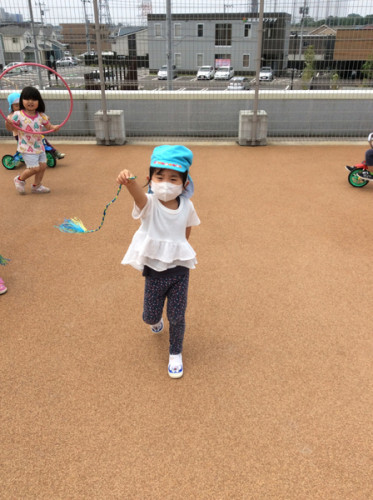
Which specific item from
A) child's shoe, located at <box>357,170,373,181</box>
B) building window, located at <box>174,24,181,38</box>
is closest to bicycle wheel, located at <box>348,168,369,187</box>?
child's shoe, located at <box>357,170,373,181</box>

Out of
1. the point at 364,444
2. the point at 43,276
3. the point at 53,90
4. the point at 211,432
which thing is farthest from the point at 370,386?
the point at 53,90

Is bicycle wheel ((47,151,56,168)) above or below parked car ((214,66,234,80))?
below

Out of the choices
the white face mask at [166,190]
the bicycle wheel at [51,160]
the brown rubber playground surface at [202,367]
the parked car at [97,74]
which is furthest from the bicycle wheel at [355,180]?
the parked car at [97,74]

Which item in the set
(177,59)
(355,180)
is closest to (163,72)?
(177,59)

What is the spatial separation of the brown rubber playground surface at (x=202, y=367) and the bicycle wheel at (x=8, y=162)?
2418mm

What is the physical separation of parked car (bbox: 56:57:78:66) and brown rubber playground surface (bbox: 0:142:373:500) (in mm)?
4789

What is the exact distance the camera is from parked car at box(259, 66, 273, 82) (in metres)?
8.51

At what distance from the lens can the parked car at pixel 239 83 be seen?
28.3 feet

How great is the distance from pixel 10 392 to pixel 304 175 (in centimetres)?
571

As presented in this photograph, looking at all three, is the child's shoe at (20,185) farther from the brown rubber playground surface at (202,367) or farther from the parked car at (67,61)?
the parked car at (67,61)

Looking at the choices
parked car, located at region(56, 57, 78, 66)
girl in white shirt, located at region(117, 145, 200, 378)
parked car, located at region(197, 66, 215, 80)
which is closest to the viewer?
girl in white shirt, located at region(117, 145, 200, 378)

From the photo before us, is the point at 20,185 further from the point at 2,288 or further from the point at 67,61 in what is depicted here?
the point at 67,61

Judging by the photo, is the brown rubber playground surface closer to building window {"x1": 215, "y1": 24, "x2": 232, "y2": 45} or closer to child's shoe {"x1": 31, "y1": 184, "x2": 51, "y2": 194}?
child's shoe {"x1": 31, "y1": 184, "x2": 51, "y2": 194}

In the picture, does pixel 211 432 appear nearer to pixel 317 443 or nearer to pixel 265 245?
pixel 317 443
